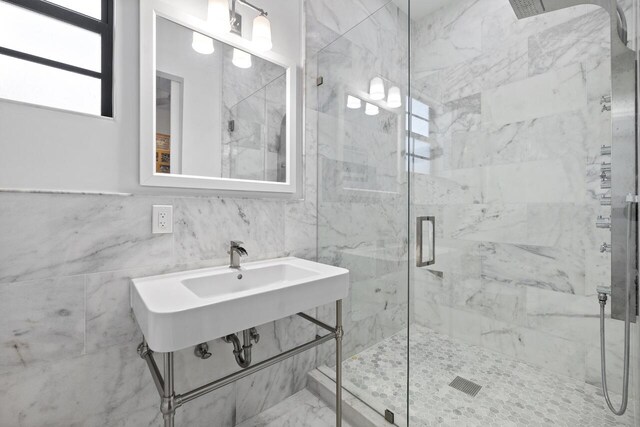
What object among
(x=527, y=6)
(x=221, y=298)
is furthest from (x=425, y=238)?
(x=221, y=298)

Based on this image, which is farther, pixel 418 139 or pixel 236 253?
pixel 418 139

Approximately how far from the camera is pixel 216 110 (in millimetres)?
1368

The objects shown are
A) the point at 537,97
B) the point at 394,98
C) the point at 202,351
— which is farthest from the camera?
the point at 537,97

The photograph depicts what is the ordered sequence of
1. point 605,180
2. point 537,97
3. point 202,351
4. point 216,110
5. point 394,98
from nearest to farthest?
point 202,351 → point 216,110 → point 605,180 → point 394,98 → point 537,97

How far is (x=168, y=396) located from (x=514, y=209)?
2.05m

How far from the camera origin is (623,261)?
1.07 metres

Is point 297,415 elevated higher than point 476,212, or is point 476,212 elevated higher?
point 476,212

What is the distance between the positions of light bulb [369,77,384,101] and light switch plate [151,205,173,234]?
125cm

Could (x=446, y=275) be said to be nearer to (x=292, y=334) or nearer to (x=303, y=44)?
(x=292, y=334)

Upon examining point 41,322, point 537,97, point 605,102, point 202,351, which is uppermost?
point 537,97

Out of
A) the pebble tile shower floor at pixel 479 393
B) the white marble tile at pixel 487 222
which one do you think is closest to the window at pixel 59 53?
the pebble tile shower floor at pixel 479 393

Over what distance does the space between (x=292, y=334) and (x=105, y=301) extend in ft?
3.08

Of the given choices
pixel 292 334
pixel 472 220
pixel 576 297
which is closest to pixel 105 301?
pixel 292 334

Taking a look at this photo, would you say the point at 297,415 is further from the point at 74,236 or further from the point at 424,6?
the point at 424,6
